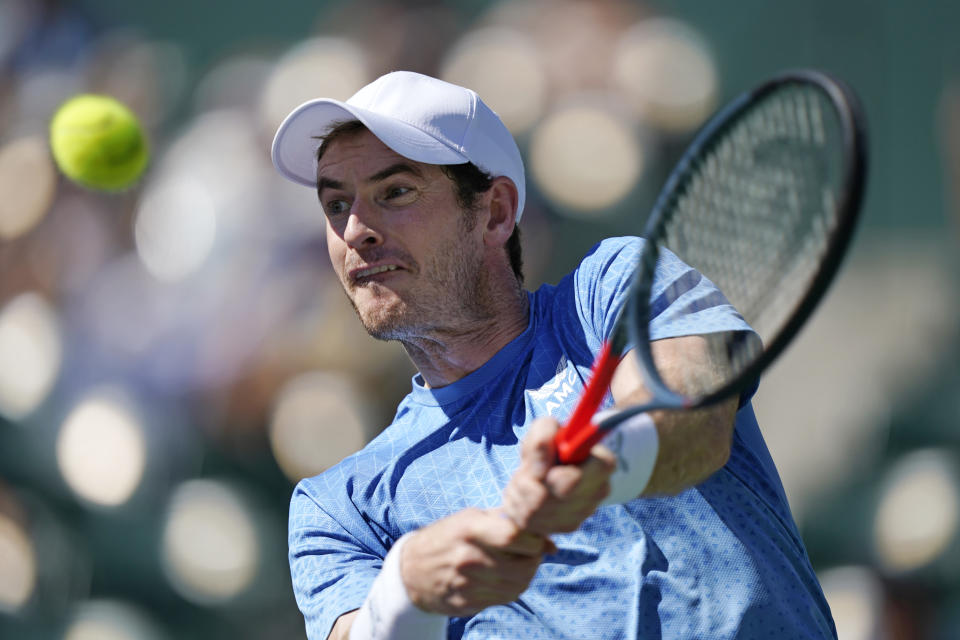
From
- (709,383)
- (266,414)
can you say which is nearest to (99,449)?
(266,414)

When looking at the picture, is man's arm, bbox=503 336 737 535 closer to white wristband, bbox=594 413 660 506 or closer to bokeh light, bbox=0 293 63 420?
white wristband, bbox=594 413 660 506

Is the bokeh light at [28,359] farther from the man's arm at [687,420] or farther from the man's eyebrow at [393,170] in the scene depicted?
the man's arm at [687,420]

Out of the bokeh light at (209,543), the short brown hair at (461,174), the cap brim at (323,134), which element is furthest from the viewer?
the bokeh light at (209,543)

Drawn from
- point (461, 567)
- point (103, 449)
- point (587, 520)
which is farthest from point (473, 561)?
point (103, 449)

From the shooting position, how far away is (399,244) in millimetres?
1988

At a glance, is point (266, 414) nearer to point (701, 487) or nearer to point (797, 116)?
point (701, 487)

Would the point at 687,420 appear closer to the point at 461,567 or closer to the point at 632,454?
the point at 632,454

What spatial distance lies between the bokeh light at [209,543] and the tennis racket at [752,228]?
2.75 metres

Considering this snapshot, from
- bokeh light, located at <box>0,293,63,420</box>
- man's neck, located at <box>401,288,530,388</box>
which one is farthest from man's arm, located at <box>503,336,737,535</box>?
bokeh light, located at <box>0,293,63,420</box>

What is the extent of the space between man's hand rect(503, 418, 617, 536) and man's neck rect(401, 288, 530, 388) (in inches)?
27.9

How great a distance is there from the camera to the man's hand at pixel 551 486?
128cm

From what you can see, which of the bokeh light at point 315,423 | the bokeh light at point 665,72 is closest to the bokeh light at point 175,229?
the bokeh light at point 315,423

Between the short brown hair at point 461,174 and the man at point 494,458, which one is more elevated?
the short brown hair at point 461,174

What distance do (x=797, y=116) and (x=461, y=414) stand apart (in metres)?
0.81
